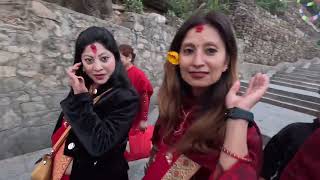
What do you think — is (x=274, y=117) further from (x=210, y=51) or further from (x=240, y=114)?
(x=240, y=114)

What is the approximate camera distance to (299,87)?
30.9 ft

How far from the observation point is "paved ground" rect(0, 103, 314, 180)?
359 cm

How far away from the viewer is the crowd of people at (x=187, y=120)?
113 cm

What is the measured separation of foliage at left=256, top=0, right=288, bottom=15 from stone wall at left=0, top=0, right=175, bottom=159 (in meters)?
13.4

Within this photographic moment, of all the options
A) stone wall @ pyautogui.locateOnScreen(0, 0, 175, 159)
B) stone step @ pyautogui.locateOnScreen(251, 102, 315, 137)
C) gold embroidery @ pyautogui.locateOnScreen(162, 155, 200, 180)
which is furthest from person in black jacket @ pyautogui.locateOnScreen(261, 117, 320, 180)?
stone wall @ pyautogui.locateOnScreen(0, 0, 175, 159)

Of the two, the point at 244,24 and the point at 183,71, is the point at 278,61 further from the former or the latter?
the point at 183,71

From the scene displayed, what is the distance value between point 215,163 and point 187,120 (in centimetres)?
26

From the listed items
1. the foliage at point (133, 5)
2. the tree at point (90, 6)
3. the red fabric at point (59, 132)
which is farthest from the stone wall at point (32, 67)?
the red fabric at point (59, 132)

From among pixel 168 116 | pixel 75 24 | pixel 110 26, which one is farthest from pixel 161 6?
pixel 168 116

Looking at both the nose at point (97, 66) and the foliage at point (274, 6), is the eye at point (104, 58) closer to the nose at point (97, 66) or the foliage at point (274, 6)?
the nose at point (97, 66)

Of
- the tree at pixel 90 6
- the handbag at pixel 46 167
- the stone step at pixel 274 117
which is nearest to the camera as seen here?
the handbag at pixel 46 167

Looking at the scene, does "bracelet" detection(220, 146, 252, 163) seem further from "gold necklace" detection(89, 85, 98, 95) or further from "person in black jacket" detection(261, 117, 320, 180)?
"gold necklace" detection(89, 85, 98, 95)

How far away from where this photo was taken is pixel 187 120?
142 centimetres

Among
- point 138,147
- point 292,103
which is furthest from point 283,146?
point 292,103
